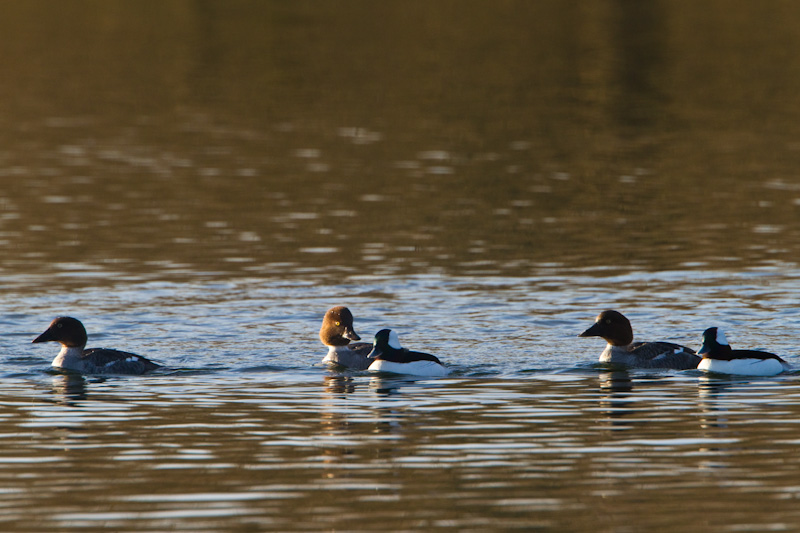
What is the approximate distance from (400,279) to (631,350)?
6.94 metres

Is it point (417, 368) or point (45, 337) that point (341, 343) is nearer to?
point (417, 368)

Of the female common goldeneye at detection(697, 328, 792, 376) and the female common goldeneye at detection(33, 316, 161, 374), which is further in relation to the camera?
the female common goldeneye at detection(33, 316, 161, 374)

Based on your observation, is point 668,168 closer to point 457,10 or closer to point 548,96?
point 548,96

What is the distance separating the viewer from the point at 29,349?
22.7 metres

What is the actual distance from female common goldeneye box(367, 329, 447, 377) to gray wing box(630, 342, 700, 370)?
2909 millimetres

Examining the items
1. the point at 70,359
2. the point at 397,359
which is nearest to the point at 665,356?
A: the point at 397,359

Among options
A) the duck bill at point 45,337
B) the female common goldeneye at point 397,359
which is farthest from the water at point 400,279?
the duck bill at point 45,337

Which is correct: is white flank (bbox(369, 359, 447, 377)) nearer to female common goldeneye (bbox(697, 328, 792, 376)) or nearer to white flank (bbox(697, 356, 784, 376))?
female common goldeneye (bbox(697, 328, 792, 376))

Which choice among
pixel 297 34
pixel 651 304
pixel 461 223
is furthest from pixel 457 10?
pixel 651 304

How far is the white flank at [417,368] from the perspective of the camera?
20156mm

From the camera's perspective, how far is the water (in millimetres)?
14070

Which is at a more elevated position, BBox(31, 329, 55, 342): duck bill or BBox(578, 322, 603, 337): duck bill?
BBox(31, 329, 55, 342): duck bill

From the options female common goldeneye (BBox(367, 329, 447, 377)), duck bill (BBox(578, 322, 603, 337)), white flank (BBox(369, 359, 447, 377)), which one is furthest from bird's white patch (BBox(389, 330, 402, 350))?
duck bill (BBox(578, 322, 603, 337))

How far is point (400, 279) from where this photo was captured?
88.9 feet
